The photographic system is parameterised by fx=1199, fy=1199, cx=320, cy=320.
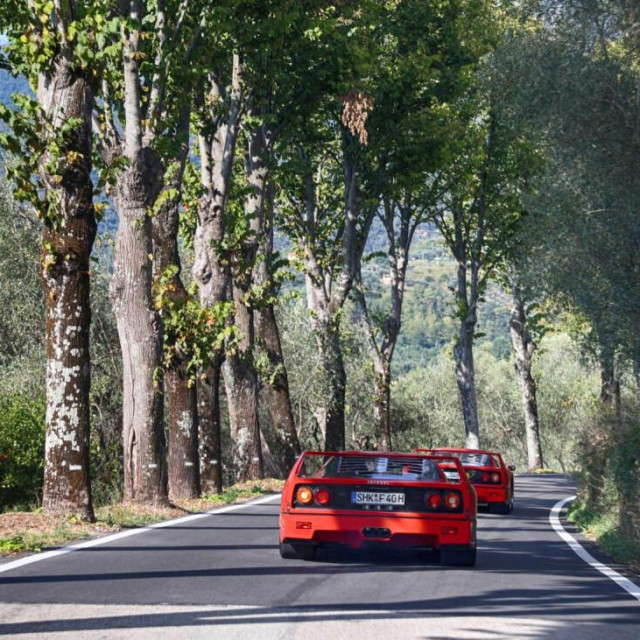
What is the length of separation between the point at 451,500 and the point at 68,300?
5.75m

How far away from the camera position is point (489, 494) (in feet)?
71.1

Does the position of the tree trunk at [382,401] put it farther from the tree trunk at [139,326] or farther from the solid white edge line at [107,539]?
the tree trunk at [139,326]

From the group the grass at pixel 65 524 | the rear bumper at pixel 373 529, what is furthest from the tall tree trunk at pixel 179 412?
the rear bumper at pixel 373 529

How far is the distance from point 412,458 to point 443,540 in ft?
4.01

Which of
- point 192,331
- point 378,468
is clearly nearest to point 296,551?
point 378,468

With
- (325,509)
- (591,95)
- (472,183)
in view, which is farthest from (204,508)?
(472,183)

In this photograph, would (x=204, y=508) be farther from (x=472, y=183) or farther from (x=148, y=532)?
(x=472, y=183)

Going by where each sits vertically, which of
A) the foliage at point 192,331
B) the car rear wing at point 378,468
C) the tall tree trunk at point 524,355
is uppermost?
the tall tree trunk at point 524,355

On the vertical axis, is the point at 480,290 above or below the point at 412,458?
above

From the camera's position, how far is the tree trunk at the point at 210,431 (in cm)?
2389

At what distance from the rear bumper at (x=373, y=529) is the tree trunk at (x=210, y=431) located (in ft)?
39.5

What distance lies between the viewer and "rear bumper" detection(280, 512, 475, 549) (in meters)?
11.8

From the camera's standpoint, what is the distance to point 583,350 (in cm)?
2497

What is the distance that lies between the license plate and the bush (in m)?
15.6
